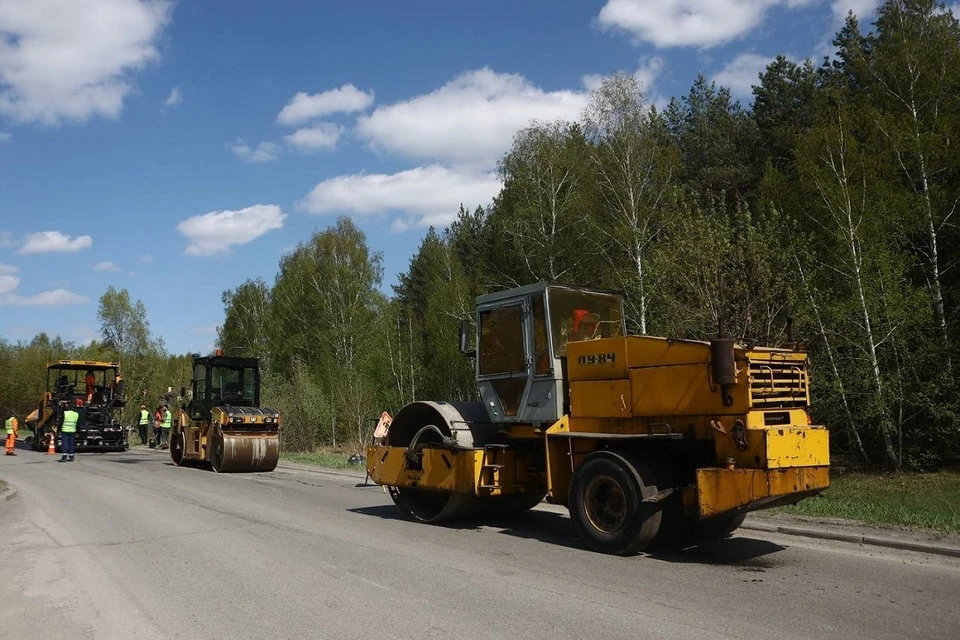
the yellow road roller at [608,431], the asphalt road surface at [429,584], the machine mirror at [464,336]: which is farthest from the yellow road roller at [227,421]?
the machine mirror at [464,336]

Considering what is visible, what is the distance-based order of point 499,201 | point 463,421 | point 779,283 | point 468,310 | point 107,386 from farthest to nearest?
1. point 499,201
2. point 468,310
3. point 107,386
4. point 779,283
5. point 463,421

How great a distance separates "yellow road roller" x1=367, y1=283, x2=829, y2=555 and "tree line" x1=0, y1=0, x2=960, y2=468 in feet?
3.12

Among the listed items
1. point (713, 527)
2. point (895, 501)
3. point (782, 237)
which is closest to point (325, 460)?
point (782, 237)

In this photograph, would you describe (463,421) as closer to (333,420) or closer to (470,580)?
(470,580)

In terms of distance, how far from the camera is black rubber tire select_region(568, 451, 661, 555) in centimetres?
742

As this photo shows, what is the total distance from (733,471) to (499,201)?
28.2 meters

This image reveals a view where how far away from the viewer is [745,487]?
22.4 feet

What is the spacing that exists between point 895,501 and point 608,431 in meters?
5.92

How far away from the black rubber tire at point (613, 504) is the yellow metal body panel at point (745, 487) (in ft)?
1.87

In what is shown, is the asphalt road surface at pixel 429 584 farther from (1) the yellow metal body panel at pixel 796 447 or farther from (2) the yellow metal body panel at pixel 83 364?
(2) the yellow metal body panel at pixel 83 364

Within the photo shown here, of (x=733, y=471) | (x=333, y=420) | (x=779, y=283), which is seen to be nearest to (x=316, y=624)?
(x=733, y=471)

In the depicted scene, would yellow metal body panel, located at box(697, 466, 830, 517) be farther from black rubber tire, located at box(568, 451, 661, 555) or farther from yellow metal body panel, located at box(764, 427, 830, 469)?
black rubber tire, located at box(568, 451, 661, 555)

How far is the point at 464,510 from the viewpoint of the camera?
31.9ft

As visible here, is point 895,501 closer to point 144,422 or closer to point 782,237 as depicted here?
point 782,237
